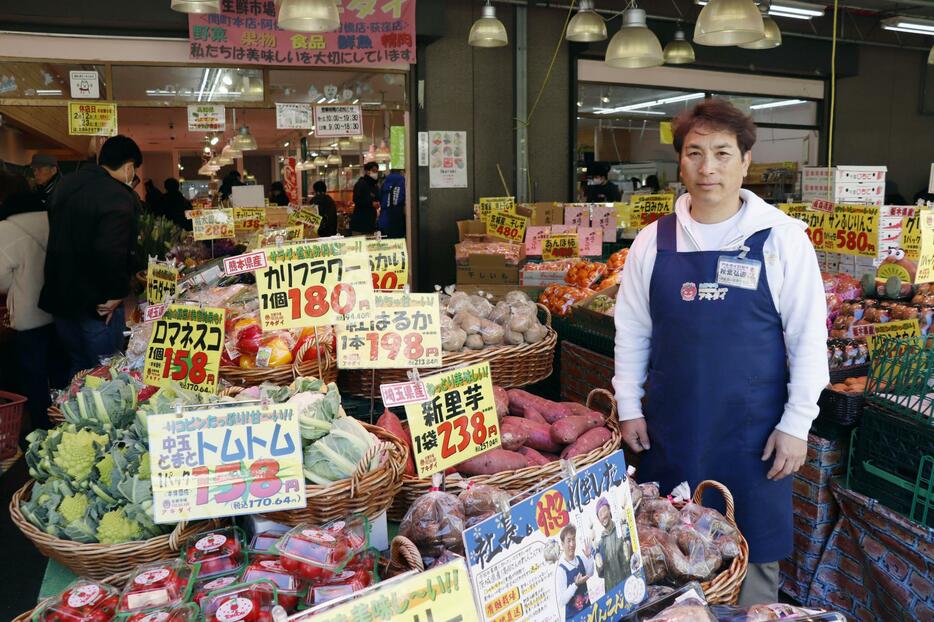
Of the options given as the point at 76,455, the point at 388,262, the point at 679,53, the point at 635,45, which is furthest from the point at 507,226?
the point at 76,455

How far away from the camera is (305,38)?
6879mm

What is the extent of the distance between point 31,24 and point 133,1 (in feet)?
2.71

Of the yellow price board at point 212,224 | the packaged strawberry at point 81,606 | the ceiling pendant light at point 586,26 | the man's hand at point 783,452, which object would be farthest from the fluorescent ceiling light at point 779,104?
the packaged strawberry at point 81,606

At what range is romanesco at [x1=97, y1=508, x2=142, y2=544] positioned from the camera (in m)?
1.68

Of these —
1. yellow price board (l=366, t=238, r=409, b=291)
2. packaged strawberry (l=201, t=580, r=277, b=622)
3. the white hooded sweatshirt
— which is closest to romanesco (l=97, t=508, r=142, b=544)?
packaged strawberry (l=201, t=580, r=277, b=622)

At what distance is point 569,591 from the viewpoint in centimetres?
137

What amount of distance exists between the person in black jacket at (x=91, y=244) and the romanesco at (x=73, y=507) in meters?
2.49

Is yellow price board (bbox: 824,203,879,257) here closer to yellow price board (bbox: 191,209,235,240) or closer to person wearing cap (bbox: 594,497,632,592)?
person wearing cap (bbox: 594,497,632,592)

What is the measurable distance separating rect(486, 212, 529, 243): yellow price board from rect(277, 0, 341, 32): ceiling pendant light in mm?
2461

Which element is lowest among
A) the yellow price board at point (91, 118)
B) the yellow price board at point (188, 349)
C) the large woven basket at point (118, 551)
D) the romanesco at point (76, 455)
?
the large woven basket at point (118, 551)

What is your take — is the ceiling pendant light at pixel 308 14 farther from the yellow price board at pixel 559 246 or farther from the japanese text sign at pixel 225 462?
the japanese text sign at pixel 225 462

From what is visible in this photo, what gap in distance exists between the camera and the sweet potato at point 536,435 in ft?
7.47

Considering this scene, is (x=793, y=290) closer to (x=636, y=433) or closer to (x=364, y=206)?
(x=636, y=433)

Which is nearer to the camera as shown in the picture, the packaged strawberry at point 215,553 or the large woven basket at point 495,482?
the packaged strawberry at point 215,553
